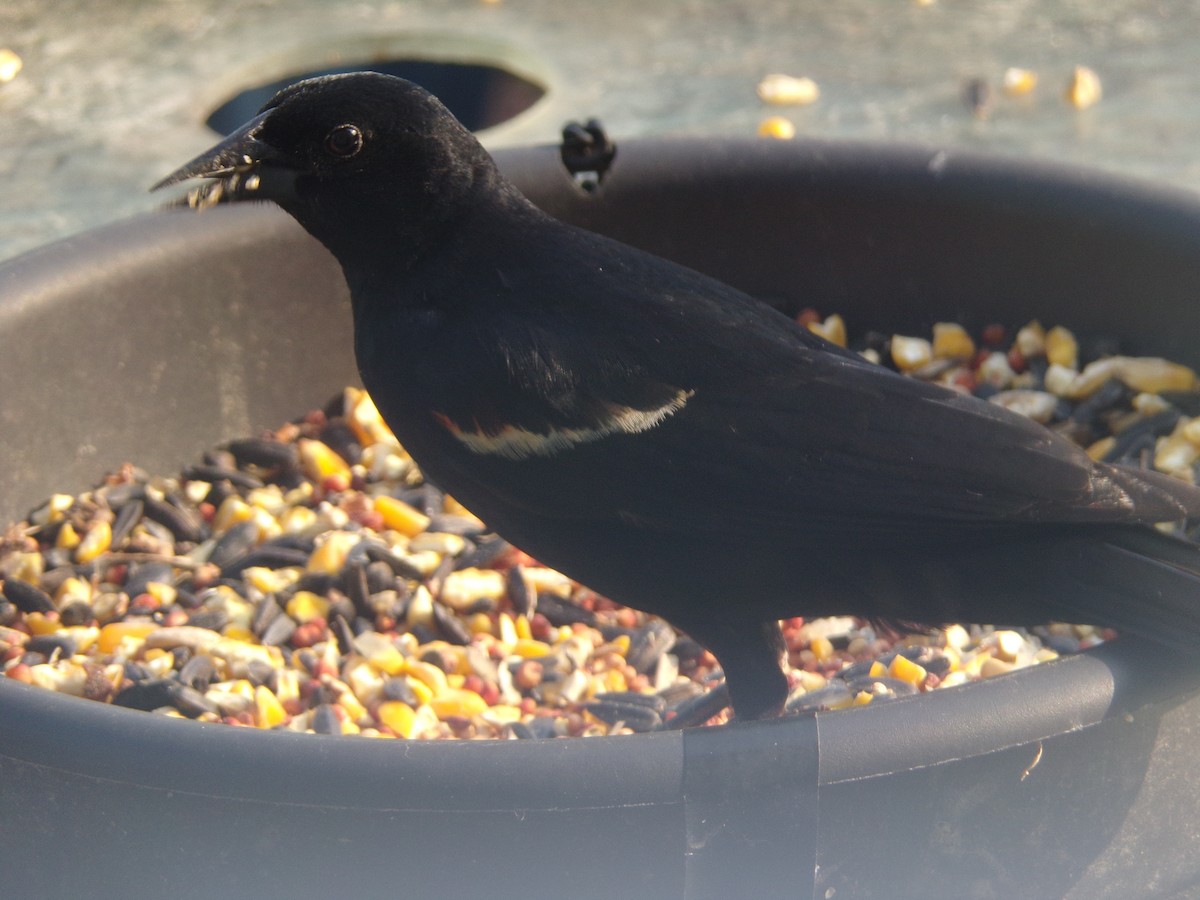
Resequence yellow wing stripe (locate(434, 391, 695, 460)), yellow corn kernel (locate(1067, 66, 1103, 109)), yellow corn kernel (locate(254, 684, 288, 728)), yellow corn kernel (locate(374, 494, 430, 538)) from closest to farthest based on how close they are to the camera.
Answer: yellow wing stripe (locate(434, 391, 695, 460)) → yellow corn kernel (locate(254, 684, 288, 728)) → yellow corn kernel (locate(374, 494, 430, 538)) → yellow corn kernel (locate(1067, 66, 1103, 109))

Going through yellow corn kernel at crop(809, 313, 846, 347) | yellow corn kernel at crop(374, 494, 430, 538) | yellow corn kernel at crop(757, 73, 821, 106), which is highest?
yellow corn kernel at crop(757, 73, 821, 106)

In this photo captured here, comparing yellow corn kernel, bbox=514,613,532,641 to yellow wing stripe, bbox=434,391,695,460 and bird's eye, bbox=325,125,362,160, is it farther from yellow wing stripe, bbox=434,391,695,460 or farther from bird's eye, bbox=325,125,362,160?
bird's eye, bbox=325,125,362,160

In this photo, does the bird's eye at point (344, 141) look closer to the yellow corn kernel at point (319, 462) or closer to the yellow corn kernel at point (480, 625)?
the yellow corn kernel at point (480, 625)

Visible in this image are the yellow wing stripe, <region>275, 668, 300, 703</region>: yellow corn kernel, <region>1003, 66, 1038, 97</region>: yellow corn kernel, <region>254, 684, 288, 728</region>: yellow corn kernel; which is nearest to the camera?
the yellow wing stripe

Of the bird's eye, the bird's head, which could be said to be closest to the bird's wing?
the bird's head

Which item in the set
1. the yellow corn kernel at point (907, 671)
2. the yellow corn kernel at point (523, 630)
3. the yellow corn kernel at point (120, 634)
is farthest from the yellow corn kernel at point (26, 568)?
the yellow corn kernel at point (907, 671)

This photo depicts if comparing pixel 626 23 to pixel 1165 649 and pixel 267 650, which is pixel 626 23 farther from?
pixel 1165 649

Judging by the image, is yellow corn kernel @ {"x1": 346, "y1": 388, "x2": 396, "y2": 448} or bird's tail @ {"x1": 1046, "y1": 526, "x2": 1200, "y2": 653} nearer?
bird's tail @ {"x1": 1046, "y1": 526, "x2": 1200, "y2": 653}

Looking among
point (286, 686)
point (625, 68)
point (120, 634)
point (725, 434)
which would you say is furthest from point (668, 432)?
point (625, 68)

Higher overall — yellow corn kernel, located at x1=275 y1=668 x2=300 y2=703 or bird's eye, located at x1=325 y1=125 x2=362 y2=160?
bird's eye, located at x1=325 y1=125 x2=362 y2=160
